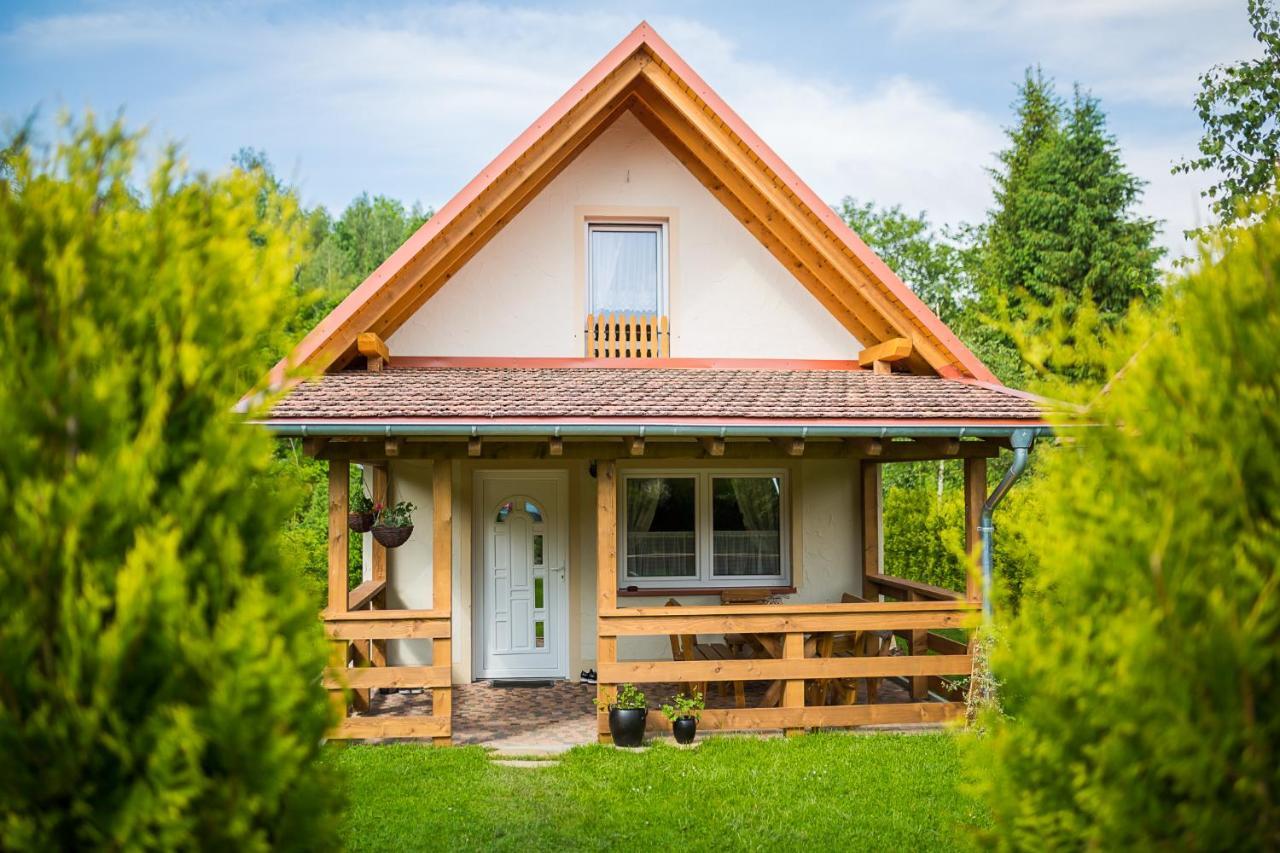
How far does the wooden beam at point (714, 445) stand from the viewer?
25.0 feet

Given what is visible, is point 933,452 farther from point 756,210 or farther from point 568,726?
point 568,726

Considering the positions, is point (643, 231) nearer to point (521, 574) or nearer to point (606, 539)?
point (606, 539)

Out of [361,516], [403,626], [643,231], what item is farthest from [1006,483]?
[361,516]

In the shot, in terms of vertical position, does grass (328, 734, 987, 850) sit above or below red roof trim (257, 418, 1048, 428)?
below

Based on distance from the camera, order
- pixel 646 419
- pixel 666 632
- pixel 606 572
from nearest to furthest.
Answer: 1. pixel 646 419
2. pixel 606 572
3. pixel 666 632

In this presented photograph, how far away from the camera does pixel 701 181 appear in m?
9.84

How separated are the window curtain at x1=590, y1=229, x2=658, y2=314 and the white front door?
2.05 m

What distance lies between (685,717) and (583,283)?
4619mm

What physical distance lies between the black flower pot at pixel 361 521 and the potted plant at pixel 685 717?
124 inches

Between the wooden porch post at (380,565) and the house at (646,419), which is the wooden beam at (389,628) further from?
the wooden porch post at (380,565)

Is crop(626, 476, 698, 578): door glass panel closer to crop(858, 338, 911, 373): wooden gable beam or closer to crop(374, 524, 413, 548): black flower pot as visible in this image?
crop(858, 338, 911, 373): wooden gable beam

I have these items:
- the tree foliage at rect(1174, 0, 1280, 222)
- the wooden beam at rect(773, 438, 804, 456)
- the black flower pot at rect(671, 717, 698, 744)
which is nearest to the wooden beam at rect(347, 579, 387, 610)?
the black flower pot at rect(671, 717, 698, 744)

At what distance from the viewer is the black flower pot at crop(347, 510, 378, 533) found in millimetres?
8148

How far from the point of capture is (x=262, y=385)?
2770 millimetres
